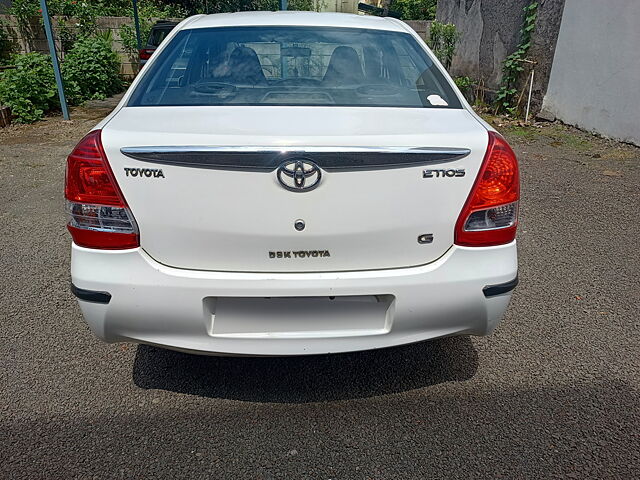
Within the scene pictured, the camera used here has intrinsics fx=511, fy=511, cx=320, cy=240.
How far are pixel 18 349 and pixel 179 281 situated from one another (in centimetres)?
135

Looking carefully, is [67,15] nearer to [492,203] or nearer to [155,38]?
[155,38]

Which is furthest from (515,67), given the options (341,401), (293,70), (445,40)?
(341,401)

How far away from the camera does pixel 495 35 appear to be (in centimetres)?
850

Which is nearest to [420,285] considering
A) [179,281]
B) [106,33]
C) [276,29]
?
[179,281]

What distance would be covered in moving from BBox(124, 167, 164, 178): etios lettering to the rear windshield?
561 millimetres

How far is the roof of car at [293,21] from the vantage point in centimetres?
282

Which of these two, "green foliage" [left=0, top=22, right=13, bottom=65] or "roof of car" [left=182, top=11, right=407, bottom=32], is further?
"green foliage" [left=0, top=22, right=13, bottom=65]

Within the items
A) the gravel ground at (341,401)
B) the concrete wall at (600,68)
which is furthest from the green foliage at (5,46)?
the concrete wall at (600,68)

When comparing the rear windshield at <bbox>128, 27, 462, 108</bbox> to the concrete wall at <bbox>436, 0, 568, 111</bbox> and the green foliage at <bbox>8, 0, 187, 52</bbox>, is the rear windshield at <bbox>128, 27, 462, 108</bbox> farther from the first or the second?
the green foliage at <bbox>8, 0, 187, 52</bbox>

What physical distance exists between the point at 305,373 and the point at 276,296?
0.74m

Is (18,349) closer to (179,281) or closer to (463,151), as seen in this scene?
(179,281)

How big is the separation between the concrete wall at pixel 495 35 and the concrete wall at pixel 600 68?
0.20 metres

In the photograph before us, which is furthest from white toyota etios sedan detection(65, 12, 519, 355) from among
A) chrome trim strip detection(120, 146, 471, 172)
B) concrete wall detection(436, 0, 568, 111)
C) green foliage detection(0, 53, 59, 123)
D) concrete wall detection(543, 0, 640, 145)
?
green foliage detection(0, 53, 59, 123)

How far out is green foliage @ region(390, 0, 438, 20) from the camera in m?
20.1
